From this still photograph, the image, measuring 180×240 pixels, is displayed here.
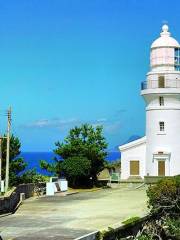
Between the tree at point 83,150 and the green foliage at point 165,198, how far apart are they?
1275 cm

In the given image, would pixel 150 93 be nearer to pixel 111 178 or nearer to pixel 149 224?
pixel 111 178

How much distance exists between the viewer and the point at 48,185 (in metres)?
31.8

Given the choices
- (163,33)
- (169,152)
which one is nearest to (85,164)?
(169,152)

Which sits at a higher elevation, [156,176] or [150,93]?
[150,93]

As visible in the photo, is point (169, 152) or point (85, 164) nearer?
point (85, 164)

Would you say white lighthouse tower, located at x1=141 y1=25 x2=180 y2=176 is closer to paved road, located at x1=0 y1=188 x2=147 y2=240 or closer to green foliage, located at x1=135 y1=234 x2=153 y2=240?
paved road, located at x1=0 y1=188 x2=147 y2=240

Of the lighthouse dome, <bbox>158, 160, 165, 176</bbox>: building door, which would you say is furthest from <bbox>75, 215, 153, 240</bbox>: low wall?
the lighthouse dome

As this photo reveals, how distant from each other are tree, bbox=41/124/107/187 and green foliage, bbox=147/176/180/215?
41.8ft

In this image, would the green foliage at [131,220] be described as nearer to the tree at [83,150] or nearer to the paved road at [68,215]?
the paved road at [68,215]

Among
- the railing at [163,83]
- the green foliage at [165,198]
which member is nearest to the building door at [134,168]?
the railing at [163,83]

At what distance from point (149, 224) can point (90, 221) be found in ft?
7.97

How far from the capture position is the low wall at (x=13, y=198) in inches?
940

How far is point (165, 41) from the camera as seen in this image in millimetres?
42531

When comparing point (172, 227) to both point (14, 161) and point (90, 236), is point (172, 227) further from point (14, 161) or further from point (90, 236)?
point (14, 161)
